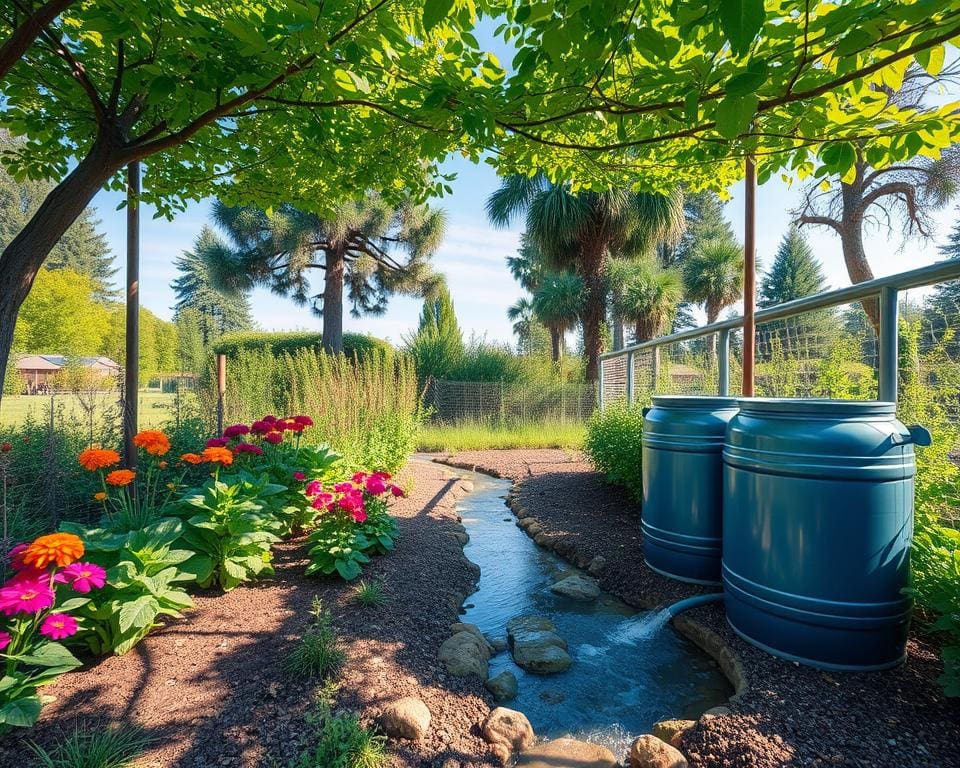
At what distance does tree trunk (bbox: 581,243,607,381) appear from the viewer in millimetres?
12289

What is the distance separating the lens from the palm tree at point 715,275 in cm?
1806

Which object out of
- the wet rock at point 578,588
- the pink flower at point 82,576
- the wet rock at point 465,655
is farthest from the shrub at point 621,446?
the pink flower at point 82,576

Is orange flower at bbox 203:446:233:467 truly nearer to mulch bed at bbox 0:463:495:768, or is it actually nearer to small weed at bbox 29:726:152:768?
mulch bed at bbox 0:463:495:768

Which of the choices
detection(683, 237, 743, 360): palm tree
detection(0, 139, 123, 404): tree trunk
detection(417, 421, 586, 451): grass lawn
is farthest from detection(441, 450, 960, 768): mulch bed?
Answer: detection(683, 237, 743, 360): palm tree

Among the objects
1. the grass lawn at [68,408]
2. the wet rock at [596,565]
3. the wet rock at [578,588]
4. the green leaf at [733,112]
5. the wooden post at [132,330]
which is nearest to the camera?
the green leaf at [733,112]

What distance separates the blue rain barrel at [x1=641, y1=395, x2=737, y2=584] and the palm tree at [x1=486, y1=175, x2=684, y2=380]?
364 inches

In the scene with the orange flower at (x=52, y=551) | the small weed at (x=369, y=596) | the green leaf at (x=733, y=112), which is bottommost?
the small weed at (x=369, y=596)

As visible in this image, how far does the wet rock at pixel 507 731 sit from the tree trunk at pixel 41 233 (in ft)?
7.81

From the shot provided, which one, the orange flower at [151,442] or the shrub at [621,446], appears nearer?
the orange flower at [151,442]

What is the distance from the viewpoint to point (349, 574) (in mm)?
2504

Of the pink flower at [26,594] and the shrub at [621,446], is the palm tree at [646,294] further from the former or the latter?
the pink flower at [26,594]

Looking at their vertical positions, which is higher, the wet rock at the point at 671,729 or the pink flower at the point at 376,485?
the pink flower at the point at 376,485

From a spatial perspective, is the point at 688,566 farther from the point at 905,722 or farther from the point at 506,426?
the point at 506,426

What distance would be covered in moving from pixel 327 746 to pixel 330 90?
2167 mm
